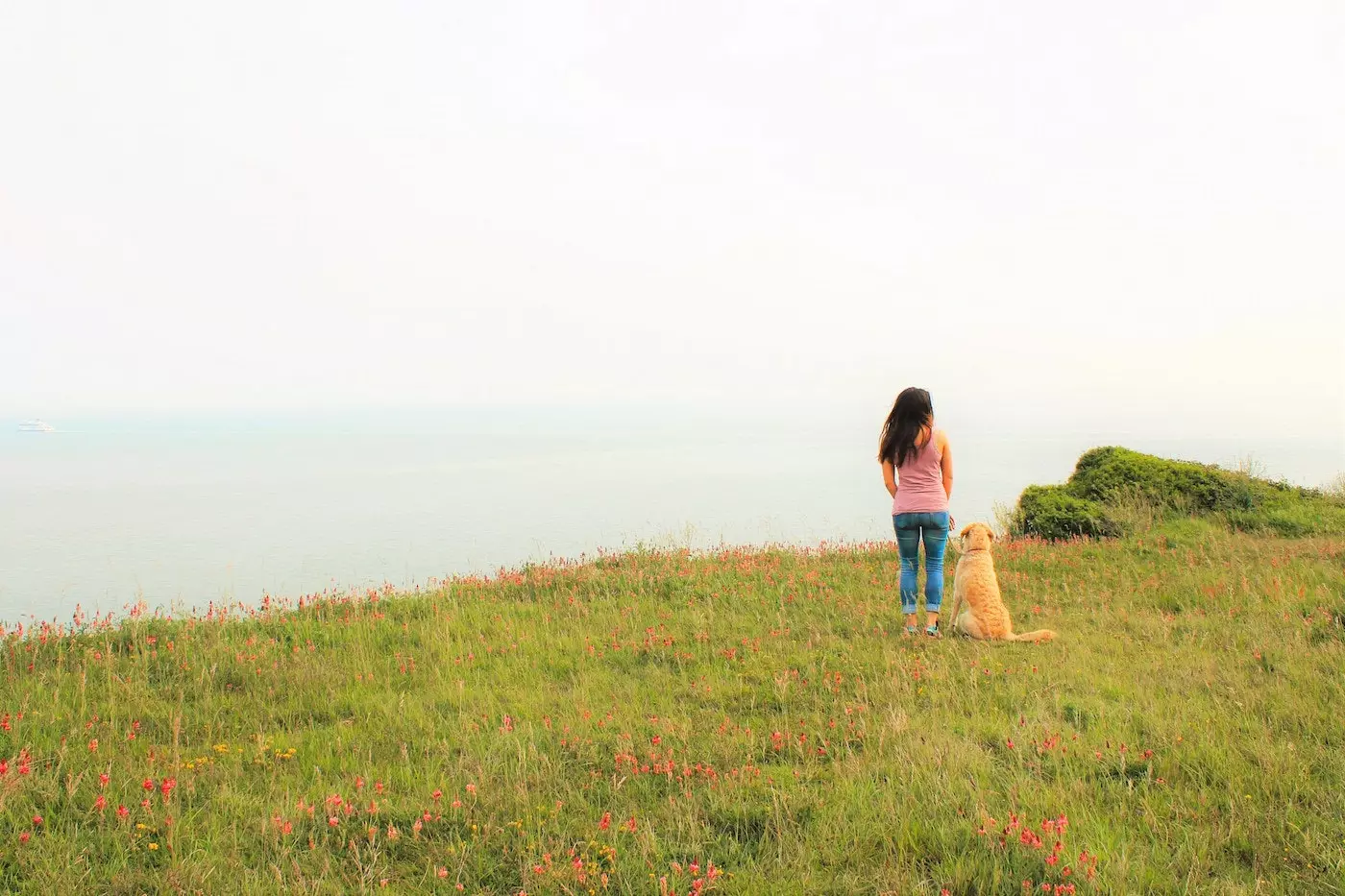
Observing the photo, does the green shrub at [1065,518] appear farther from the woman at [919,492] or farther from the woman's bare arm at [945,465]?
the woman at [919,492]

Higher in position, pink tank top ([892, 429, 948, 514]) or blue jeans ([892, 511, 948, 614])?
pink tank top ([892, 429, 948, 514])

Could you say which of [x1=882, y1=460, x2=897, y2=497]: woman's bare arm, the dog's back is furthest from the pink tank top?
the dog's back

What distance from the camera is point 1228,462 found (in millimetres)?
17859

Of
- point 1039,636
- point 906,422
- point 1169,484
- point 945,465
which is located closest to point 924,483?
point 945,465

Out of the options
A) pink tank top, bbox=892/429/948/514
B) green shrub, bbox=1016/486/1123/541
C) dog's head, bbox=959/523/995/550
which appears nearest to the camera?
pink tank top, bbox=892/429/948/514

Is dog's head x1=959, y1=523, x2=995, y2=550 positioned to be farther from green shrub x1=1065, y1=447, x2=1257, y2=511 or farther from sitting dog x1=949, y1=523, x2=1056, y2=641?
green shrub x1=1065, y1=447, x2=1257, y2=511

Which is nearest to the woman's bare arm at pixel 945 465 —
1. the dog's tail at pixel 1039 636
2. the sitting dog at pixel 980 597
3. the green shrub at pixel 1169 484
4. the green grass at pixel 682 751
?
the sitting dog at pixel 980 597

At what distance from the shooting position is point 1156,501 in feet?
50.4

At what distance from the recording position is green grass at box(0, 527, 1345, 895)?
3682mm

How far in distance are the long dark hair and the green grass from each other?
207cm

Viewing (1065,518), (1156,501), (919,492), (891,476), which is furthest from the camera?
(1156,501)

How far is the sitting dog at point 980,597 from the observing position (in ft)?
26.1

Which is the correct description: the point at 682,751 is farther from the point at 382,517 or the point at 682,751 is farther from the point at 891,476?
the point at 382,517

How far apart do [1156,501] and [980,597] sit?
9.86m
